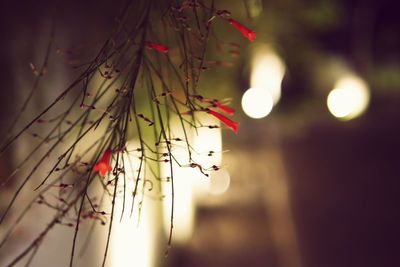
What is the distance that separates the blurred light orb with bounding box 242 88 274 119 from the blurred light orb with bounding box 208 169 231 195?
0.65 metres

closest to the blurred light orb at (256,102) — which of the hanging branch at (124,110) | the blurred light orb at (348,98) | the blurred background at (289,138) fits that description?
the blurred background at (289,138)

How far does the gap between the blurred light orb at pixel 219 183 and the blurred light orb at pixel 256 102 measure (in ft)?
2.14

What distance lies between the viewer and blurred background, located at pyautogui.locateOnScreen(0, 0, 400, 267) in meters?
1.06

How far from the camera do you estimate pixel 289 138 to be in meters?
2.74

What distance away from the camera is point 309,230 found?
198 cm

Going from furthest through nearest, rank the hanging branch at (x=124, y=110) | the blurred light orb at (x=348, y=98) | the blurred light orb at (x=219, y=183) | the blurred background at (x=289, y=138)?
1. the blurred light orb at (x=219, y=183)
2. the blurred light orb at (x=348, y=98)
3. the blurred background at (x=289, y=138)
4. the hanging branch at (x=124, y=110)

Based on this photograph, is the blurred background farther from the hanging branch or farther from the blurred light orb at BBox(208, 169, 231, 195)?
the hanging branch

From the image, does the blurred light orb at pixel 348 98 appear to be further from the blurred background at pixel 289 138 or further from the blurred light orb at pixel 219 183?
the blurred light orb at pixel 219 183

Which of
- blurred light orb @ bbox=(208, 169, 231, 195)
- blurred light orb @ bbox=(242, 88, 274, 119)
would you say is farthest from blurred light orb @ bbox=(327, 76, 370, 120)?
blurred light orb @ bbox=(208, 169, 231, 195)

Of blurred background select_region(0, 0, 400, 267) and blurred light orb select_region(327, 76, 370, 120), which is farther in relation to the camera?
blurred light orb select_region(327, 76, 370, 120)

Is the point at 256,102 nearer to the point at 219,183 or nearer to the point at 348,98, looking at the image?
the point at 348,98

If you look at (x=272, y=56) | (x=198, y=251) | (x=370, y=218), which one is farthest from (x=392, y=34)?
(x=198, y=251)

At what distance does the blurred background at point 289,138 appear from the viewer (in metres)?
1.06

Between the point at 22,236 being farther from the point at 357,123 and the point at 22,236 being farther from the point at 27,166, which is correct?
the point at 357,123
